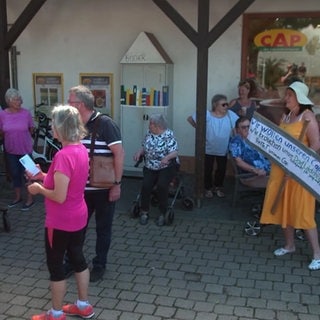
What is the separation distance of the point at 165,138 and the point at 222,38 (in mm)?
2707

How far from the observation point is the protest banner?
15.3 ft

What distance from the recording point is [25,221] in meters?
6.11

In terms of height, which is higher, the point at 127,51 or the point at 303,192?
the point at 127,51

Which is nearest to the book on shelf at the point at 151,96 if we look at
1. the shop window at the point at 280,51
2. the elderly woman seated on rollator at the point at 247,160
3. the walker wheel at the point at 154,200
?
the shop window at the point at 280,51

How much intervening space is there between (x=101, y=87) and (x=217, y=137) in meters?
2.61

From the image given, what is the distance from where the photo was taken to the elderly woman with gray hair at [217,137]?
23.1 ft

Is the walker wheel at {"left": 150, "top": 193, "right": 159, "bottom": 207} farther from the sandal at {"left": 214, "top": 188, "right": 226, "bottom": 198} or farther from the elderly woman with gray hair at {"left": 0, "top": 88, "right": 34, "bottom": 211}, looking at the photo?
the elderly woman with gray hair at {"left": 0, "top": 88, "right": 34, "bottom": 211}

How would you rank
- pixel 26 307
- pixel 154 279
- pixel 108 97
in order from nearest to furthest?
pixel 26 307 < pixel 154 279 < pixel 108 97

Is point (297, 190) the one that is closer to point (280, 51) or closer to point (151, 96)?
point (280, 51)

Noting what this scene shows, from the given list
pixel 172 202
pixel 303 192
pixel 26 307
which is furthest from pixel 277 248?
pixel 26 307

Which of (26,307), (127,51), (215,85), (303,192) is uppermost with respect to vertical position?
(127,51)

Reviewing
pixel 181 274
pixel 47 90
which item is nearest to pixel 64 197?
pixel 181 274

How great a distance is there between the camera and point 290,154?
4746 mm

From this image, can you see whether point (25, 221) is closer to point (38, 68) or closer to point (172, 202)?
point (172, 202)
